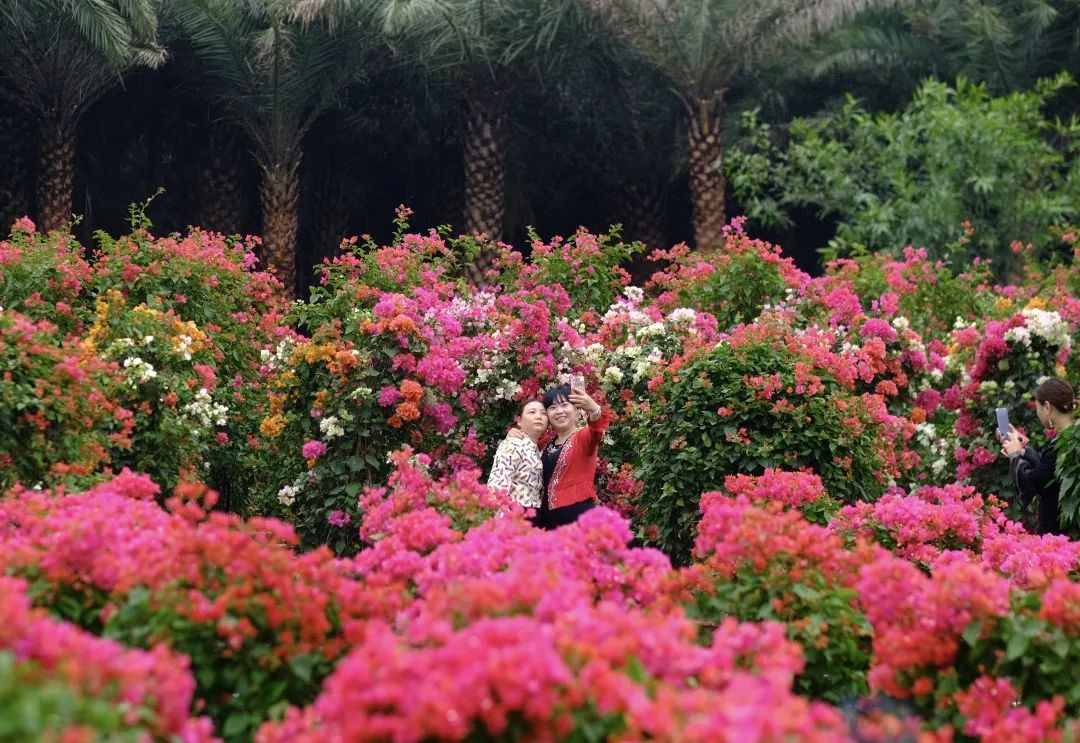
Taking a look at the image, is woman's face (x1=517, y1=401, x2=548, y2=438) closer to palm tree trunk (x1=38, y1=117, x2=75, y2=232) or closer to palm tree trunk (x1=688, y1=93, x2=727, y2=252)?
palm tree trunk (x1=38, y1=117, x2=75, y2=232)

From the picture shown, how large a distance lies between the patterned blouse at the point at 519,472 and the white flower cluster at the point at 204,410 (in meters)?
2.14

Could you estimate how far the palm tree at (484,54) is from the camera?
14305 millimetres

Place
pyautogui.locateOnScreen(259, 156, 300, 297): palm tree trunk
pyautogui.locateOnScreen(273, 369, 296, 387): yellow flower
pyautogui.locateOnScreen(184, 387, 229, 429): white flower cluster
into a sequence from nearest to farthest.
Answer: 1. pyautogui.locateOnScreen(273, 369, 296, 387): yellow flower
2. pyautogui.locateOnScreen(184, 387, 229, 429): white flower cluster
3. pyautogui.locateOnScreen(259, 156, 300, 297): palm tree trunk

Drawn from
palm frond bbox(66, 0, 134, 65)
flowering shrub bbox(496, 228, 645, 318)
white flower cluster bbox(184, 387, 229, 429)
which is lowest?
white flower cluster bbox(184, 387, 229, 429)

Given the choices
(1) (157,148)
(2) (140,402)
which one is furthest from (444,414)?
(1) (157,148)

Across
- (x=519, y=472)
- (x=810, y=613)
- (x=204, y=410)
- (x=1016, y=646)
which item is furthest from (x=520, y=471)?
(x=1016, y=646)

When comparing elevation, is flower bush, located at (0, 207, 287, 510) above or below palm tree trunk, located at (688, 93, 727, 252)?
below

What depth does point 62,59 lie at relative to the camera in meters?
13.7

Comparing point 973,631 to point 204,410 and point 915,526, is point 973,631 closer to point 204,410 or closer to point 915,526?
point 915,526

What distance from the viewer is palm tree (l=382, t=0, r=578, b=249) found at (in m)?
14.3

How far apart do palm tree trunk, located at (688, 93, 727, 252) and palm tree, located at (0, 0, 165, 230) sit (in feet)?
22.8

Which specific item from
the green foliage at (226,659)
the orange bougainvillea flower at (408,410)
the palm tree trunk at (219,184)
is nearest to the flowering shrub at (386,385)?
the orange bougainvillea flower at (408,410)

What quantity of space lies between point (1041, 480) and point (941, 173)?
32.7 ft

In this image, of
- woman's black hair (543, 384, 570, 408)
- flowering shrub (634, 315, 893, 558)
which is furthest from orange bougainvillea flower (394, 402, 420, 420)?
flowering shrub (634, 315, 893, 558)
